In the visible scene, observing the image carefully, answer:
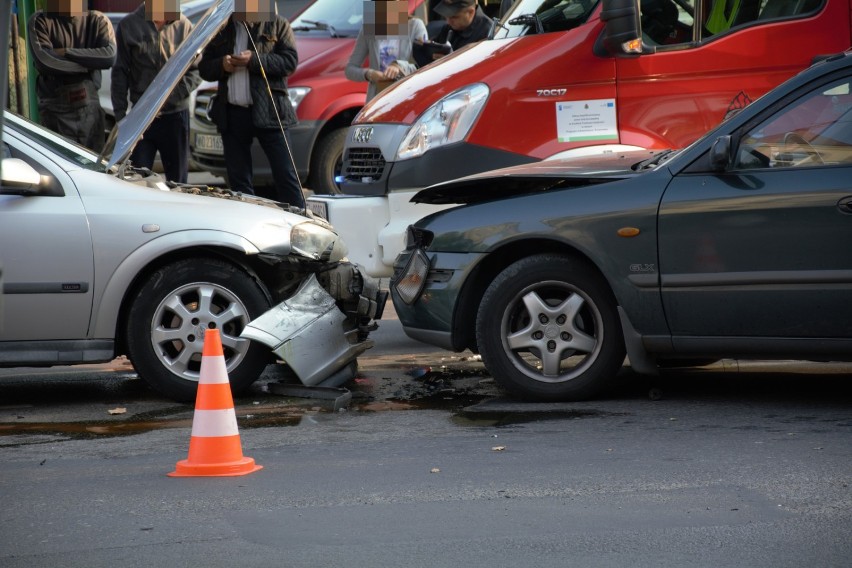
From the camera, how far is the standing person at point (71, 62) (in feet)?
35.7

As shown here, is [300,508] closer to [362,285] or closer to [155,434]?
[155,434]

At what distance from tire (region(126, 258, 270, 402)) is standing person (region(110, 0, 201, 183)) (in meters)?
3.98

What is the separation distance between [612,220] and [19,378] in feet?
12.8

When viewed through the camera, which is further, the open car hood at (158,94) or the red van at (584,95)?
the red van at (584,95)

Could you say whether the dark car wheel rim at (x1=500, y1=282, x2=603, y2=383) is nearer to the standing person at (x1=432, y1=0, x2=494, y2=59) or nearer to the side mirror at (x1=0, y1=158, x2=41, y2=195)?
the side mirror at (x1=0, y1=158, x2=41, y2=195)

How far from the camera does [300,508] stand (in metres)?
4.87

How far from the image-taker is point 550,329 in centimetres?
661

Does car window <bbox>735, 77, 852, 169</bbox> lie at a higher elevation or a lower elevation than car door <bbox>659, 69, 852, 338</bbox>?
higher

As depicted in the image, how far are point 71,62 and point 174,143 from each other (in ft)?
3.64

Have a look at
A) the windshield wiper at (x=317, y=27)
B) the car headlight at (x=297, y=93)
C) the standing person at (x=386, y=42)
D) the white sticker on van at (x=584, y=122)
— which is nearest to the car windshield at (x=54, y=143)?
the white sticker on van at (x=584, y=122)

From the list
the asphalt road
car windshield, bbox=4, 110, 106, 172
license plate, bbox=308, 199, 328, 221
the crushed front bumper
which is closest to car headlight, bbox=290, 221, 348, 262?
the crushed front bumper

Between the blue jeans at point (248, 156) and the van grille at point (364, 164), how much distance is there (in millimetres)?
1176

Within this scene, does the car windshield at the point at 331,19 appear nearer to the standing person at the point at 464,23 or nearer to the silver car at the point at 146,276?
the standing person at the point at 464,23

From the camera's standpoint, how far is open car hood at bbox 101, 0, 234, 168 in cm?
725
